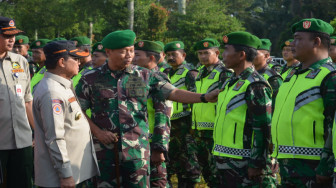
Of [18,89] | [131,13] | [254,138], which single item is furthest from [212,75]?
[131,13]

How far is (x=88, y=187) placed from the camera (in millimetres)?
4383

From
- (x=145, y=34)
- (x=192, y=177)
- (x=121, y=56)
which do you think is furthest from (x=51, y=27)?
(x=121, y=56)

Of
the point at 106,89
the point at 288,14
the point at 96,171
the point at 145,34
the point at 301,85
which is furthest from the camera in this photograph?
the point at 288,14

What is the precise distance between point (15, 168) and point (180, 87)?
375cm

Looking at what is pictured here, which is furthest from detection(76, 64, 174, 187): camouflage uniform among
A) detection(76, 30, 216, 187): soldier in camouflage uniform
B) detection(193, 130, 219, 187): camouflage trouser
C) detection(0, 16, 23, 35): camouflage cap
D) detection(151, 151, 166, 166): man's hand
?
detection(193, 130, 219, 187): camouflage trouser

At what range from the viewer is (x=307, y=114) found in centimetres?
362

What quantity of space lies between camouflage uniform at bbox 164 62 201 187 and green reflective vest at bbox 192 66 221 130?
14.5 inches

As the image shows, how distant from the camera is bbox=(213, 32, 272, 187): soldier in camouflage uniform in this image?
4.14 m

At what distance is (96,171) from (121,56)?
1166mm

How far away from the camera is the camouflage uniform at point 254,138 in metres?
4.13

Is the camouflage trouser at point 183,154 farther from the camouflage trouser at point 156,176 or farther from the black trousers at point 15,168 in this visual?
the black trousers at point 15,168

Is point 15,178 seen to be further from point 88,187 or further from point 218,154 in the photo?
point 218,154

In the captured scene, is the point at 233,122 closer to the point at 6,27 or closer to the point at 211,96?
the point at 211,96

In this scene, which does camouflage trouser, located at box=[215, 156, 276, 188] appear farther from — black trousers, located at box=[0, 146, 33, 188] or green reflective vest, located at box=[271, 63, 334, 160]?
black trousers, located at box=[0, 146, 33, 188]
